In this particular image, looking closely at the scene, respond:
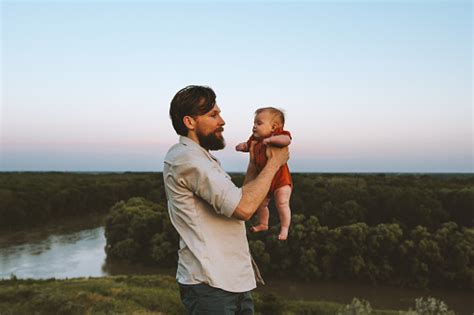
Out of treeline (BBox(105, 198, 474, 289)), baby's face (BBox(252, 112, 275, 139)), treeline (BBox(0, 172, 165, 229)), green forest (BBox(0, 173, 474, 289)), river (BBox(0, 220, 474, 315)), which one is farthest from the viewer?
treeline (BBox(0, 172, 165, 229))

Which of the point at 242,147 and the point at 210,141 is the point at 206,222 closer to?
the point at 210,141

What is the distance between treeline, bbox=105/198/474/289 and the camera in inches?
1318

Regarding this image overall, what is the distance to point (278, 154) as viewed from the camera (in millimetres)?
2418

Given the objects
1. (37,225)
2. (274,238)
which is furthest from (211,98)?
(37,225)

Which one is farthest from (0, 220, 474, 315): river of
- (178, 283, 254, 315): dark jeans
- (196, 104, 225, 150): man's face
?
(196, 104, 225, 150): man's face

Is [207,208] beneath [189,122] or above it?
beneath

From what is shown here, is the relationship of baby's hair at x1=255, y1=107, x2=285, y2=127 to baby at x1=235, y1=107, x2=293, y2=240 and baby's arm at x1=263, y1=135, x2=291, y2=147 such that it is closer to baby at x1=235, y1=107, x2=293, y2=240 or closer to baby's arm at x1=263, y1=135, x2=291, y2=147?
baby at x1=235, y1=107, x2=293, y2=240

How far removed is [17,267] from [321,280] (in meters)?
24.5

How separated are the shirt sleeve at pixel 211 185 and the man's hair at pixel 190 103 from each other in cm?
29

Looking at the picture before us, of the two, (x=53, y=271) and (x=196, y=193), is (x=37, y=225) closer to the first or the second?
(x=53, y=271)

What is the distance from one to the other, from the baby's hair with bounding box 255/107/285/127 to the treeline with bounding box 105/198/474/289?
31.5 metres

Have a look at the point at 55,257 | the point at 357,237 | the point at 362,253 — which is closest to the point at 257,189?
the point at 357,237

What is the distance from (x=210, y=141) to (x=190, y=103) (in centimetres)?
25

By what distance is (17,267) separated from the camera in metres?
34.7
